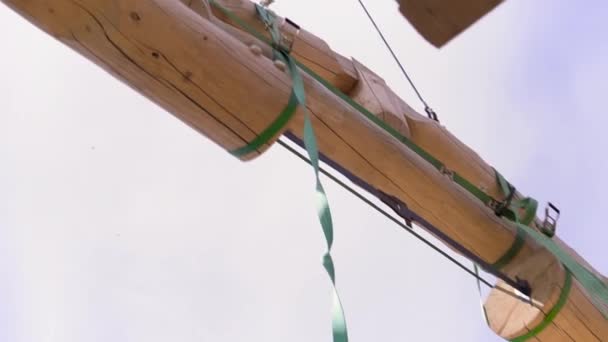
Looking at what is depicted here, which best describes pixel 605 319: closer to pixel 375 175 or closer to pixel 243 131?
pixel 375 175

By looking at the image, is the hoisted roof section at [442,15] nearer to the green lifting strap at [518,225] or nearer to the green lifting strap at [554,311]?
the green lifting strap at [518,225]

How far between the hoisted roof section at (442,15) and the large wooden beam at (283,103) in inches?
10.0

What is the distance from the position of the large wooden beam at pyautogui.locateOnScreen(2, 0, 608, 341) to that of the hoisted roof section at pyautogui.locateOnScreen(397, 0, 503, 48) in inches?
10.0

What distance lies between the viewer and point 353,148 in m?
2.38

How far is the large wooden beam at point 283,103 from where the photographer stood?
6.43 feet

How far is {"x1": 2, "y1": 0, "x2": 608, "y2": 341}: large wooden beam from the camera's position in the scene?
1.96 meters

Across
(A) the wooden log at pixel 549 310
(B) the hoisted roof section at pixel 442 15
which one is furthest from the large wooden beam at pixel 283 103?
(B) the hoisted roof section at pixel 442 15

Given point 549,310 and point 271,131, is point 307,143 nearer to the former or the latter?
point 271,131

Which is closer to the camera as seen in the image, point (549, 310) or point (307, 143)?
point (307, 143)

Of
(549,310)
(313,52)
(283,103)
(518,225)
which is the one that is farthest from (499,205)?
(283,103)

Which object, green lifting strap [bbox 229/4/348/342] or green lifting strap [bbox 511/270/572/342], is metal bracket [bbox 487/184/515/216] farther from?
green lifting strap [bbox 229/4/348/342]

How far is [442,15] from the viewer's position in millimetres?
2322

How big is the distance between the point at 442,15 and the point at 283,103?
0.43 metres

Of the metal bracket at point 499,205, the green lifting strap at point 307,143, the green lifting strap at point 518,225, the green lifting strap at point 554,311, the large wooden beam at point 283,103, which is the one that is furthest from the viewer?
the metal bracket at point 499,205
